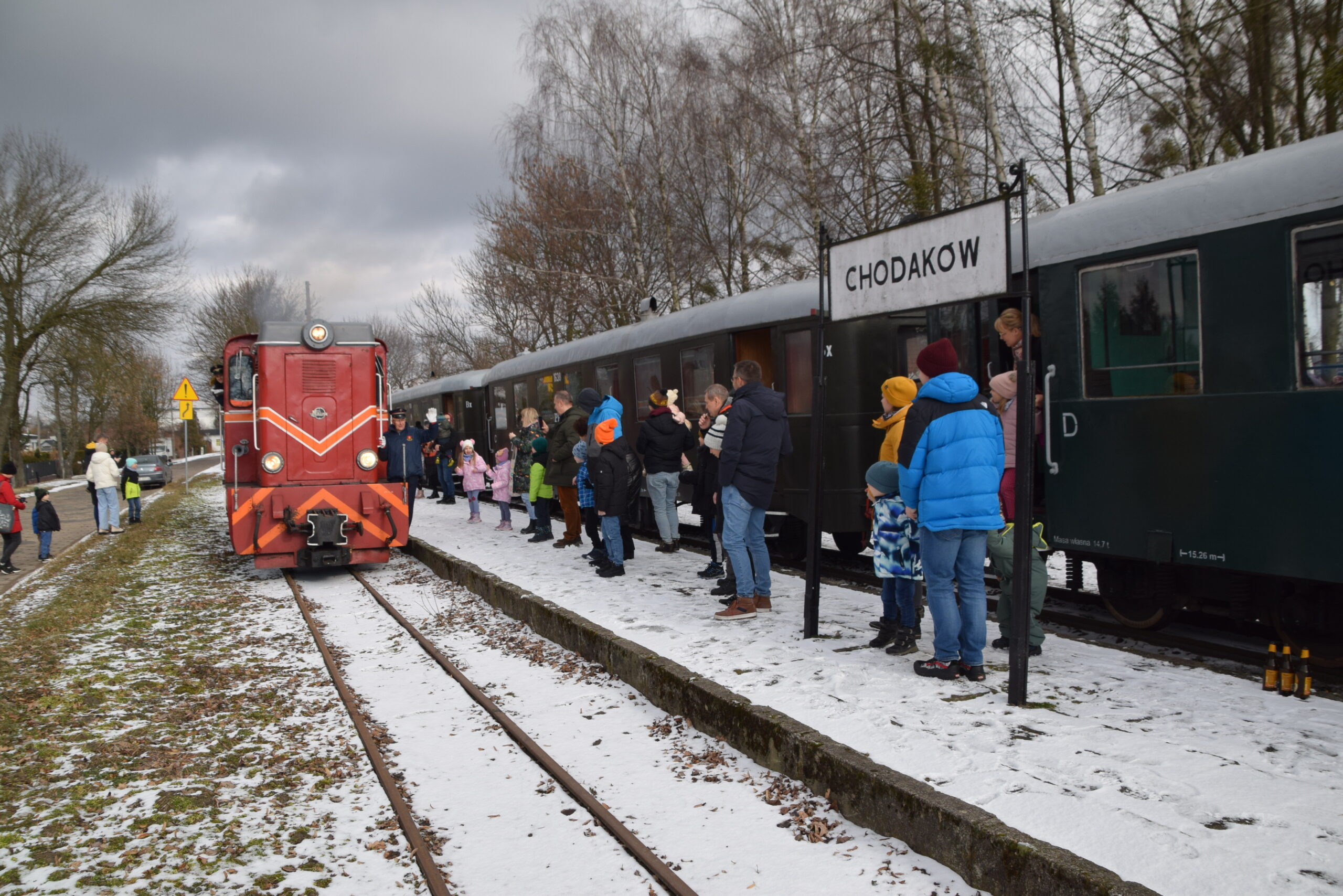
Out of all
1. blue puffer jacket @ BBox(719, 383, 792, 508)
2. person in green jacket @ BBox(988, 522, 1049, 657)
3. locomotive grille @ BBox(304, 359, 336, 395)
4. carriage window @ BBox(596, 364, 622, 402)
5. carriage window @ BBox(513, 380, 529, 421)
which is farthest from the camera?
carriage window @ BBox(513, 380, 529, 421)

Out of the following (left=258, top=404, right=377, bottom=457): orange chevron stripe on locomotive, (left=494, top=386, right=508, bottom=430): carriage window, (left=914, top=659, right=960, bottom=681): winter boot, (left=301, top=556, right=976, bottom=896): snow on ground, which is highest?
(left=494, top=386, right=508, bottom=430): carriage window

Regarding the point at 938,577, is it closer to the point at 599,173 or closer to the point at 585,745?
the point at 585,745

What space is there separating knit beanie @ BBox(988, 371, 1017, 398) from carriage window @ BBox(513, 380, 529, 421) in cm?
1366

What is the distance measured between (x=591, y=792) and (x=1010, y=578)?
2.79m

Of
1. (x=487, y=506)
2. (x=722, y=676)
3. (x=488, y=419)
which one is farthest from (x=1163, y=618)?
(x=488, y=419)

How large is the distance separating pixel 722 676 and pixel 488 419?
17.2 meters

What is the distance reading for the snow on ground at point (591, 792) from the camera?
3.73 m

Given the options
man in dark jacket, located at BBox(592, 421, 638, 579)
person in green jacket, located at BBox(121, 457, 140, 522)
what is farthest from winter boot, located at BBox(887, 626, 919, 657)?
person in green jacket, located at BBox(121, 457, 140, 522)

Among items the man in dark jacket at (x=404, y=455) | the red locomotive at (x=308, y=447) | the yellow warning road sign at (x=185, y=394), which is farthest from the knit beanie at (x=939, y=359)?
the yellow warning road sign at (x=185, y=394)

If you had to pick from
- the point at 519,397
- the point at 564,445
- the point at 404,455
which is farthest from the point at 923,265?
the point at 519,397

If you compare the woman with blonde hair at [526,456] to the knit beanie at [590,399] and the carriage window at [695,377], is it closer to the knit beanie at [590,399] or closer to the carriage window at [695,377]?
the knit beanie at [590,399]

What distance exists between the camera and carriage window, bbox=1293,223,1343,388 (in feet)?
17.2

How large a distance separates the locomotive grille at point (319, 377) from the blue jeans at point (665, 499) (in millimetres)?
4479

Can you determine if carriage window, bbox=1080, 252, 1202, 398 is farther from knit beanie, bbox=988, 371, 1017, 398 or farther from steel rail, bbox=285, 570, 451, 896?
steel rail, bbox=285, 570, 451, 896
